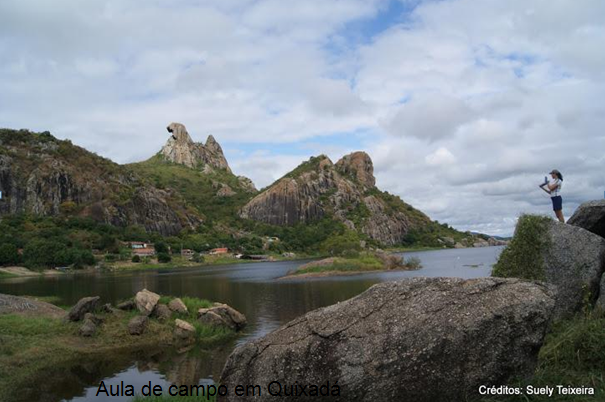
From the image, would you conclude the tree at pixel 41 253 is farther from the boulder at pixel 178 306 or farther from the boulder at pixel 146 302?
the boulder at pixel 178 306

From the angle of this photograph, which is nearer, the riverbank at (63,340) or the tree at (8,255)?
the riverbank at (63,340)

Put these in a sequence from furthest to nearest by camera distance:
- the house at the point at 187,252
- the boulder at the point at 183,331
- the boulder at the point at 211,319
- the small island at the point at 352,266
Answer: the house at the point at 187,252 → the small island at the point at 352,266 → the boulder at the point at 211,319 → the boulder at the point at 183,331

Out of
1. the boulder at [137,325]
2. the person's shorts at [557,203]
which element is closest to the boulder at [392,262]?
the boulder at [137,325]

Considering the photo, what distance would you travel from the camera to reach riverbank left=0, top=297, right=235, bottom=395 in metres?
21.8

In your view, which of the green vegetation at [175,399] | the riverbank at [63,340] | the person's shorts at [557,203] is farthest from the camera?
the riverbank at [63,340]

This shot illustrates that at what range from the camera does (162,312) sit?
111 ft

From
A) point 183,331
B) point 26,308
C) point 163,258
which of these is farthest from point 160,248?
point 183,331

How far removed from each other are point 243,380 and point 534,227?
986 centimetres

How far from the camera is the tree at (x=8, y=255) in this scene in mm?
118000

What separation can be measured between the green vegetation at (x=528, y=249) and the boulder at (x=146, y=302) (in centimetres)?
2601

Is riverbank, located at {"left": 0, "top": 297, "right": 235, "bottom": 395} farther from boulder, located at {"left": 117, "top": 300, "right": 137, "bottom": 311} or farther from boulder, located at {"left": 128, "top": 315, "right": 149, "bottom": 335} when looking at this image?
boulder, located at {"left": 117, "top": 300, "right": 137, "bottom": 311}

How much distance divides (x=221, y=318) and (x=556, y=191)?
928 inches

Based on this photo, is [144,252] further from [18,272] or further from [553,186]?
[553,186]

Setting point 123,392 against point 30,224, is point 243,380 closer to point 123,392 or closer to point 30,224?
point 123,392
